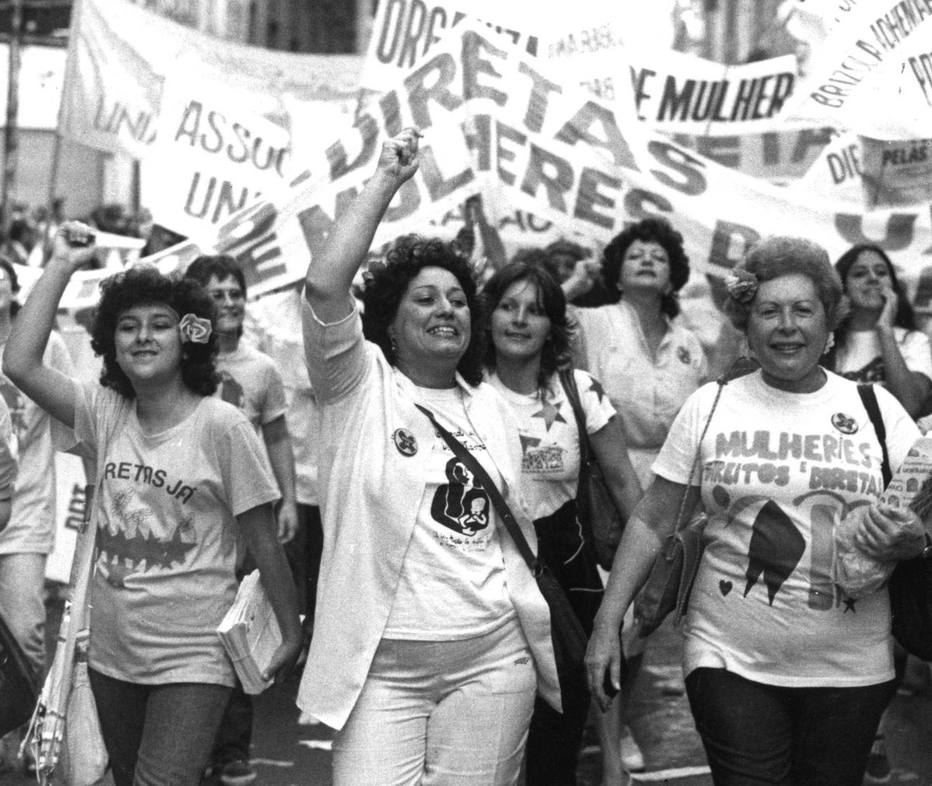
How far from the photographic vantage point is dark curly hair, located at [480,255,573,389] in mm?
5543

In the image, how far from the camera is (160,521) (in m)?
4.47

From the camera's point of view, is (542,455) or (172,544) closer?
(172,544)

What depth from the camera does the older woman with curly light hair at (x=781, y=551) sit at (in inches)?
161

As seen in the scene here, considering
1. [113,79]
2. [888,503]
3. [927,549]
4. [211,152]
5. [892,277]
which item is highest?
[113,79]

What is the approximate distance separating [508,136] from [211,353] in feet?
9.30

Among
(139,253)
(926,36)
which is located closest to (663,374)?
(926,36)

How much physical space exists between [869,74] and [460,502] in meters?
3.25

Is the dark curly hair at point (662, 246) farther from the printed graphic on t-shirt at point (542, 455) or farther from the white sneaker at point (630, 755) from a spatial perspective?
the white sneaker at point (630, 755)

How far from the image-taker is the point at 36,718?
14.2 ft

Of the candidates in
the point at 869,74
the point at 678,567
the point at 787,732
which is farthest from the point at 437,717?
the point at 869,74

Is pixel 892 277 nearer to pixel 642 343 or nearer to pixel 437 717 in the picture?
pixel 642 343

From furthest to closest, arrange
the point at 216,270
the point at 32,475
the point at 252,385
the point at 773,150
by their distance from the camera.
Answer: the point at 773,150 → the point at 216,270 → the point at 252,385 → the point at 32,475

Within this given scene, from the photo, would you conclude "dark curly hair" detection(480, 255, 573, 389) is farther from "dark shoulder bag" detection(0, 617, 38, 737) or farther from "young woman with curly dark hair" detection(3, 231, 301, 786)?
"dark shoulder bag" detection(0, 617, 38, 737)

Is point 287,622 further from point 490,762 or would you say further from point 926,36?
point 926,36
